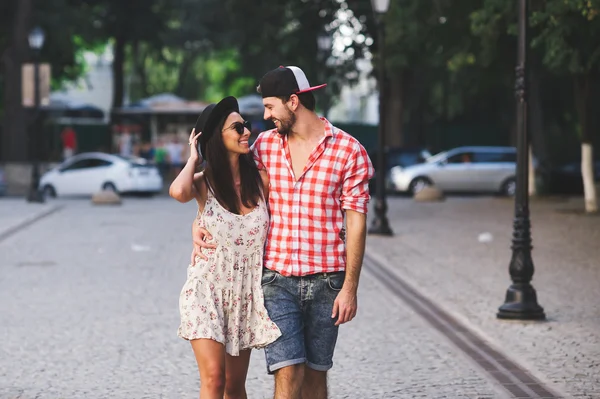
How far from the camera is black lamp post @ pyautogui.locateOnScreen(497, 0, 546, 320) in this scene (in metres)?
11.5

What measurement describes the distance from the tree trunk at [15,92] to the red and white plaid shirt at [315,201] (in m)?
38.0

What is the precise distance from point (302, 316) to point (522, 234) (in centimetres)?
637

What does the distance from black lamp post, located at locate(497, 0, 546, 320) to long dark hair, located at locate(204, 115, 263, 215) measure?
20.2 feet

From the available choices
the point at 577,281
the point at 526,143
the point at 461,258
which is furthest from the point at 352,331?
the point at 461,258

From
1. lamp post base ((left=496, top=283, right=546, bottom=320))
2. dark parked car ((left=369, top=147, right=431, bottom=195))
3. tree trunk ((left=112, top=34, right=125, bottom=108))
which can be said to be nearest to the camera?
lamp post base ((left=496, top=283, right=546, bottom=320))

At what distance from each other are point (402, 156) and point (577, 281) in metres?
28.1

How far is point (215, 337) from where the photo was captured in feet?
18.6

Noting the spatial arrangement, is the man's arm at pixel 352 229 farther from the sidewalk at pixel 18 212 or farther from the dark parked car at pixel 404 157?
the dark parked car at pixel 404 157

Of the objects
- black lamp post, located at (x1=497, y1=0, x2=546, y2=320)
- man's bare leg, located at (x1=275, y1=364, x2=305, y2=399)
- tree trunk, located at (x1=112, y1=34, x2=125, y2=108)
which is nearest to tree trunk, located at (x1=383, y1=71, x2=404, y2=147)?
tree trunk, located at (x1=112, y1=34, x2=125, y2=108)

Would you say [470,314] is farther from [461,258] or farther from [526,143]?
[461,258]

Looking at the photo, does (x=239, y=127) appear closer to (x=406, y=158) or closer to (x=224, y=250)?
(x=224, y=250)

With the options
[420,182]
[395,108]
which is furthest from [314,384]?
[395,108]

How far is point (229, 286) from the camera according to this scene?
5730 millimetres

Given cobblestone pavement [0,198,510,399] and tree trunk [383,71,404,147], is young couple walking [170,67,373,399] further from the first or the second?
tree trunk [383,71,404,147]
